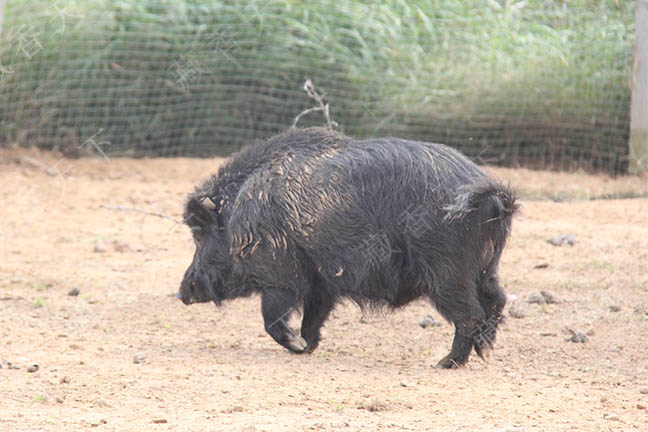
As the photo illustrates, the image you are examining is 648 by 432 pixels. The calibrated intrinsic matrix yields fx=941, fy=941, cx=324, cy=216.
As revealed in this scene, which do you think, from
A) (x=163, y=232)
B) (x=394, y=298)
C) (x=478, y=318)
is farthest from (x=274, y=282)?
(x=163, y=232)

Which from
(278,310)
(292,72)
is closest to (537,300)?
(278,310)

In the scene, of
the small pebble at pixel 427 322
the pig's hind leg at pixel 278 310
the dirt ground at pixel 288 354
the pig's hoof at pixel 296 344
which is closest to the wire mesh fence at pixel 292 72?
the dirt ground at pixel 288 354

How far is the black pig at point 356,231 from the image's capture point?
4832 mm

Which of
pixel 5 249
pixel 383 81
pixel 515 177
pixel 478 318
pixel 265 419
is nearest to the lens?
pixel 265 419

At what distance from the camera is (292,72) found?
10.6 meters

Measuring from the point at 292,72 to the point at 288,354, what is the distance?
18.8 ft

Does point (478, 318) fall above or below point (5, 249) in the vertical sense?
above

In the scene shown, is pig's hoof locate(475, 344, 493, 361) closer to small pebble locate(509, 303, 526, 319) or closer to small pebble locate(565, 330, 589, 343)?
small pebble locate(565, 330, 589, 343)

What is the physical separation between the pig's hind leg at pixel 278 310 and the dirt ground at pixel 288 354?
Answer: 153 millimetres

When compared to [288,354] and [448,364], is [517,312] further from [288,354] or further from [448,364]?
[288,354]

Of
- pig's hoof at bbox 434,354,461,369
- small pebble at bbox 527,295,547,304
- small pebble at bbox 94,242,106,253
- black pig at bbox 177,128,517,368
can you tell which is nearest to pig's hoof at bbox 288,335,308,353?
black pig at bbox 177,128,517,368

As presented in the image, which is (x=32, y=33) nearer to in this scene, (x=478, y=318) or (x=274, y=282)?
(x=274, y=282)

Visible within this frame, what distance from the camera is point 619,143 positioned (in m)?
9.68

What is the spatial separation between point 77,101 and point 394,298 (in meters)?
6.75
